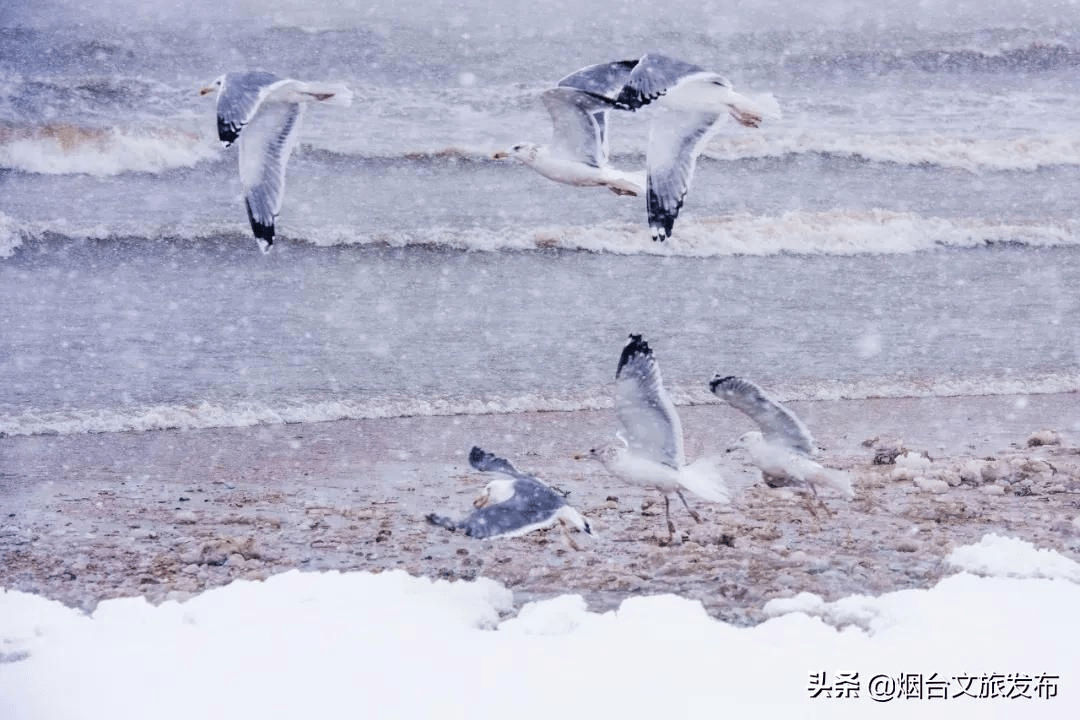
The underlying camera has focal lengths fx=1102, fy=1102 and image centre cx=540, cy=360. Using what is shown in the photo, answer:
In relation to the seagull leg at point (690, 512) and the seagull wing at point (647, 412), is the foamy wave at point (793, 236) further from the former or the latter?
the seagull leg at point (690, 512)

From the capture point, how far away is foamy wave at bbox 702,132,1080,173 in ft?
7.07

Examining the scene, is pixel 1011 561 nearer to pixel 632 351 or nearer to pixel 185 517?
pixel 632 351

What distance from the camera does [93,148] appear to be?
223cm

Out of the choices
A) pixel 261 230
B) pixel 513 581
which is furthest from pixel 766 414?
pixel 261 230

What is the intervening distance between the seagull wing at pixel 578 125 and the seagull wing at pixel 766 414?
0.46 m

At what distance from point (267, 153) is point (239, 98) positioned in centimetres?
11

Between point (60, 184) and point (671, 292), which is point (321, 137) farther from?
point (671, 292)

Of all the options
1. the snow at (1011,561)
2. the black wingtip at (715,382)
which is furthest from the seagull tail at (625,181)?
the snow at (1011,561)

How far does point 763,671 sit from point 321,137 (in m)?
1.25

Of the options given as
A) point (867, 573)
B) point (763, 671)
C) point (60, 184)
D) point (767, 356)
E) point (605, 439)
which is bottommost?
point (763, 671)

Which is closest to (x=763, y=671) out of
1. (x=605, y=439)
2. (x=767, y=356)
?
(x=605, y=439)

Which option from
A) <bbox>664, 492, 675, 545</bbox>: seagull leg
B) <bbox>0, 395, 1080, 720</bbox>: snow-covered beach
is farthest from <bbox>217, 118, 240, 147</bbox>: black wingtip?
<bbox>664, 492, 675, 545</bbox>: seagull leg

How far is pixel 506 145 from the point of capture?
2.05 metres

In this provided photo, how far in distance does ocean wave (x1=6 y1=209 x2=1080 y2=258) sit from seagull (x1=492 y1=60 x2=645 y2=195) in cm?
15
